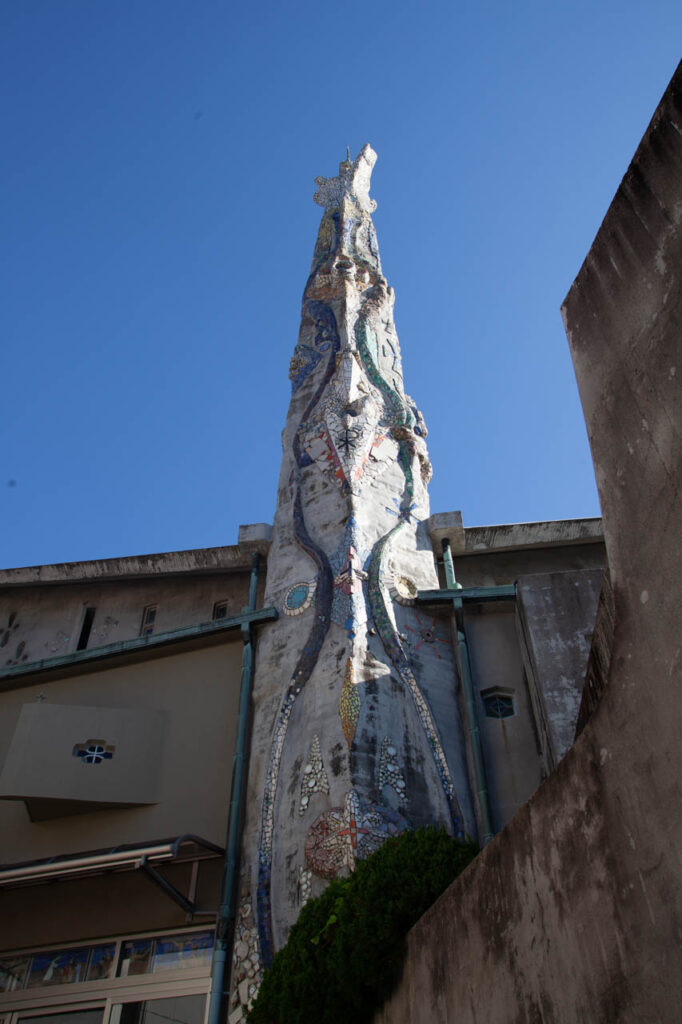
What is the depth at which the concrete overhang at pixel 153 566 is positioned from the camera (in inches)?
516

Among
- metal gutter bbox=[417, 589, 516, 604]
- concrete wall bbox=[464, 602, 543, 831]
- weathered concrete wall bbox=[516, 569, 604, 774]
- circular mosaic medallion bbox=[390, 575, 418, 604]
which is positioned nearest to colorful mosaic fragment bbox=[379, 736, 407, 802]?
concrete wall bbox=[464, 602, 543, 831]

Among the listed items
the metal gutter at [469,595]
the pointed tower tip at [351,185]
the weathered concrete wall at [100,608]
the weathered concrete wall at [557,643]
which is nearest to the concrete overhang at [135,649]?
the weathered concrete wall at [100,608]

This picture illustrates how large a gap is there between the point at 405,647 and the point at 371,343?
5817 millimetres

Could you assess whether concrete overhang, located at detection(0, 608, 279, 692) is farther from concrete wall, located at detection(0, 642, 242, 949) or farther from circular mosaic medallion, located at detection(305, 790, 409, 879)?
circular mosaic medallion, located at detection(305, 790, 409, 879)

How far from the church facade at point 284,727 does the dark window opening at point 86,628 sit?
5.10ft

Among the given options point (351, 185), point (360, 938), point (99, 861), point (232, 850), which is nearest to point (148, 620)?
point (232, 850)

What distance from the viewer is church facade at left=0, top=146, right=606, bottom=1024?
913 cm

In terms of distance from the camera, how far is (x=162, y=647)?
11984mm

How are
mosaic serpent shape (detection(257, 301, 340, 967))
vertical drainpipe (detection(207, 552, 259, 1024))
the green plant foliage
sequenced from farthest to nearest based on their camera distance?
1. mosaic serpent shape (detection(257, 301, 340, 967))
2. vertical drainpipe (detection(207, 552, 259, 1024))
3. the green plant foliage

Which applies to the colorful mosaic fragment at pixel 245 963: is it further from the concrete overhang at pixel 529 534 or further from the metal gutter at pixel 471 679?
the concrete overhang at pixel 529 534

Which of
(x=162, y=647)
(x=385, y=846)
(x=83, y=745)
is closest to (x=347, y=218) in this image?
(x=162, y=647)

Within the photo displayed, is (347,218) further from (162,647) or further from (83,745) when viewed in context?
(83,745)

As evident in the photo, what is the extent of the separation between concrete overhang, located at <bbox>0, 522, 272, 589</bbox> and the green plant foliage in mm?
6844

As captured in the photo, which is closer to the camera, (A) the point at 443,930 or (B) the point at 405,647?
(A) the point at 443,930
